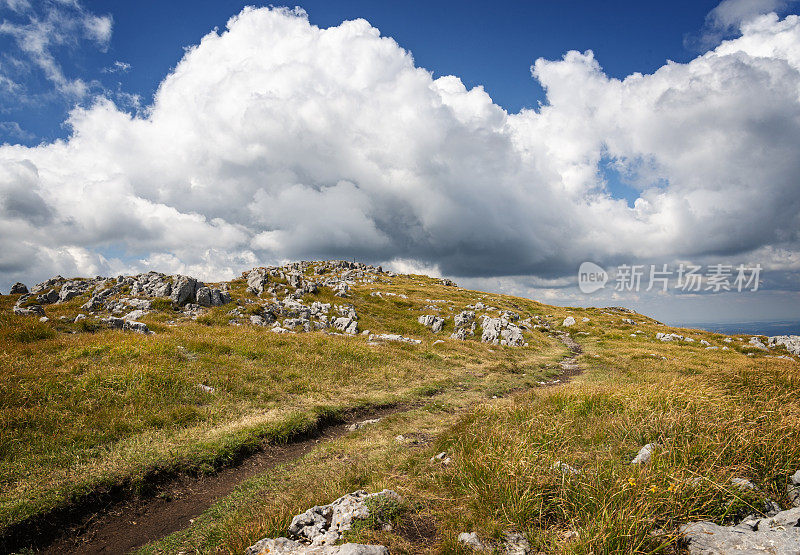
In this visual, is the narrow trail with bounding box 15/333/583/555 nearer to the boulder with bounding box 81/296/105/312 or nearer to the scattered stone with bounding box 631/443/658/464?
the scattered stone with bounding box 631/443/658/464

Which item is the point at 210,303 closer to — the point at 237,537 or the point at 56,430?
the point at 56,430

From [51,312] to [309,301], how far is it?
24664mm

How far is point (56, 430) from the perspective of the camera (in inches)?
448

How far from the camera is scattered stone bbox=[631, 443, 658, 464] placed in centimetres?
745

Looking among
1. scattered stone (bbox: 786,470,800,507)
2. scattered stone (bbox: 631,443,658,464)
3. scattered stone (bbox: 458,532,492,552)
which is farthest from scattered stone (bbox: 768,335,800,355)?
scattered stone (bbox: 458,532,492,552)

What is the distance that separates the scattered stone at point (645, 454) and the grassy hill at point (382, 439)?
0.21 metres

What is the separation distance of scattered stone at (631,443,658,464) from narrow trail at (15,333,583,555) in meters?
10.4

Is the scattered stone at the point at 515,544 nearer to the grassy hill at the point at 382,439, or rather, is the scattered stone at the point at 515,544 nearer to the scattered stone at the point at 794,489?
the grassy hill at the point at 382,439

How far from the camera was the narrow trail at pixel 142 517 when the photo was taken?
803 centimetres

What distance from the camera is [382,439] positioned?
13.2 meters

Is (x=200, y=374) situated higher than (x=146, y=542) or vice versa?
(x=200, y=374)

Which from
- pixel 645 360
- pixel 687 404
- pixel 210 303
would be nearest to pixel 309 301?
pixel 210 303

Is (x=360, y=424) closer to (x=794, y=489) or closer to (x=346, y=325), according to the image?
(x=794, y=489)


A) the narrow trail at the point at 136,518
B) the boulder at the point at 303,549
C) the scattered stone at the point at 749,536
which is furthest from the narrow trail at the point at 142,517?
the scattered stone at the point at 749,536
